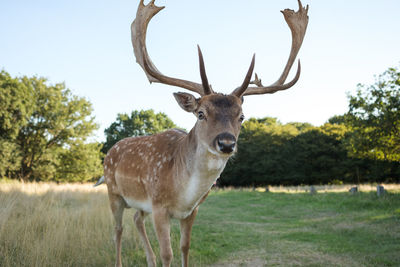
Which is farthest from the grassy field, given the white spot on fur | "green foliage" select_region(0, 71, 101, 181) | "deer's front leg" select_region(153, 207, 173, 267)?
"green foliage" select_region(0, 71, 101, 181)

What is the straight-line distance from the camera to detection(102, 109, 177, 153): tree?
127 feet

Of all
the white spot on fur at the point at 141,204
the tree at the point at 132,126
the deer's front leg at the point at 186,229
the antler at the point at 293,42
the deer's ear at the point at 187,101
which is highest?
the tree at the point at 132,126

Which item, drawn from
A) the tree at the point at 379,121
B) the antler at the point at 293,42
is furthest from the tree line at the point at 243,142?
the antler at the point at 293,42

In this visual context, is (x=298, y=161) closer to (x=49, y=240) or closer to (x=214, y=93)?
(x=49, y=240)

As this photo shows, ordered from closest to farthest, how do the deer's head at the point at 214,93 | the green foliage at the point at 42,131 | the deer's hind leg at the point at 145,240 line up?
the deer's head at the point at 214,93, the deer's hind leg at the point at 145,240, the green foliage at the point at 42,131

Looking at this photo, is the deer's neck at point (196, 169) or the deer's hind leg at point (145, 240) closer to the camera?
the deer's neck at point (196, 169)

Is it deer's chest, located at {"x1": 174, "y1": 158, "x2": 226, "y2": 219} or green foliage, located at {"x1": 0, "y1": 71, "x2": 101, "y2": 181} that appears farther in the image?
green foliage, located at {"x1": 0, "y1": 71, "x2": 101, "y2": 181}

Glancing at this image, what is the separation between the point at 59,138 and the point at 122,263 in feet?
85.5

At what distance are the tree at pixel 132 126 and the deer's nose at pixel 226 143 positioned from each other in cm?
3624

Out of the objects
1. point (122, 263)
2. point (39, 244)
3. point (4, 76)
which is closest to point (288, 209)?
point (122, 263)

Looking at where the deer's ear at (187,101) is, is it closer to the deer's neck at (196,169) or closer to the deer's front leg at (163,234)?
the deer's neck at (196,169)

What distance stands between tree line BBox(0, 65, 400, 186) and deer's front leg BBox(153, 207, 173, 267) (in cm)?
1166

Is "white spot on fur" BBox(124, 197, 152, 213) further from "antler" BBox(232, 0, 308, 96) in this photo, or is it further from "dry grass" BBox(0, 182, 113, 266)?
"antler" BBox(232, 0, 308, 96)

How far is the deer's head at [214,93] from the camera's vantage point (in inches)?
105
